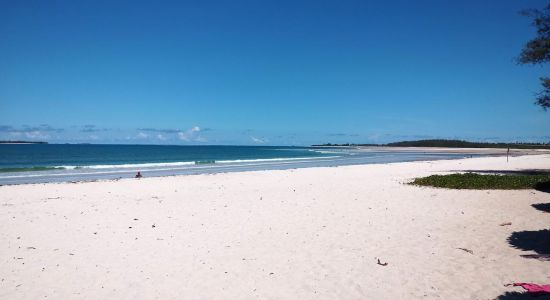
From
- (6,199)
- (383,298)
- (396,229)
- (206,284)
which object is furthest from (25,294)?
(6,199)

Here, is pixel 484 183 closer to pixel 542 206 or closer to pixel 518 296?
pixel 542 206

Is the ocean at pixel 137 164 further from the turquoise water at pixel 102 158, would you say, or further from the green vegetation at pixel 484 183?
the green vegetation at pixel 484 183

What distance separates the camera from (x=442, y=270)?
680cm

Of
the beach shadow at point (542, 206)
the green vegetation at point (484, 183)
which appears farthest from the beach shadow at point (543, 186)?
the beach shadow at point (542, 206)

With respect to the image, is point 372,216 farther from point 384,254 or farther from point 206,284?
point 206,284

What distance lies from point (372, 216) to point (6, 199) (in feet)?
47.6

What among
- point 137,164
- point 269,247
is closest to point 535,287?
point 269,247

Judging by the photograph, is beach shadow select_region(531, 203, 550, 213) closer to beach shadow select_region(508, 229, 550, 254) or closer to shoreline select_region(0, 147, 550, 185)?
beach shadow select_region(508, 229, 550, 254)

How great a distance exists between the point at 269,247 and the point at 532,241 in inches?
236

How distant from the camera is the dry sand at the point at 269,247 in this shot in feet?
20.0

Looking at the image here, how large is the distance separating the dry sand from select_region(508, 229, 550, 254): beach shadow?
0.13 feet

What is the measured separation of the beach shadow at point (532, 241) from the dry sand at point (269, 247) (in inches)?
1.6

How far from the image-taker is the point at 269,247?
8.40 metres

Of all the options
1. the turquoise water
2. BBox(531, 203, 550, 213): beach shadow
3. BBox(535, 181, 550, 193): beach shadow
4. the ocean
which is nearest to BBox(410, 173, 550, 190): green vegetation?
BBox(535, 181, 550, 193): beach shadow
